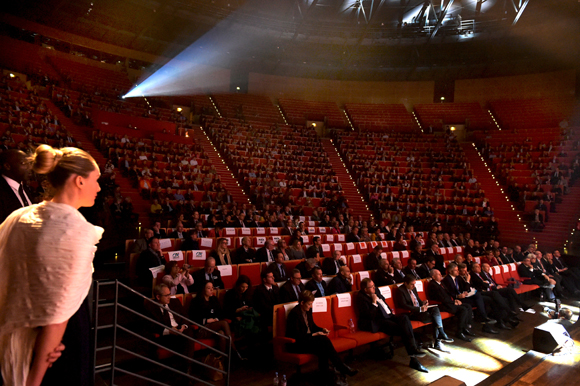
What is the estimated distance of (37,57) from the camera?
55.6ft

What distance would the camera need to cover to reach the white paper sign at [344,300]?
4438 mm

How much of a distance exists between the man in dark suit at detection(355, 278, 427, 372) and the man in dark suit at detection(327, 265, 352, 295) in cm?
59

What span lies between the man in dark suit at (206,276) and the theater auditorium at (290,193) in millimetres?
38

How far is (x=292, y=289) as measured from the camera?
15.7 ft

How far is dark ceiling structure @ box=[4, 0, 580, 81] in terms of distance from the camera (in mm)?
17625

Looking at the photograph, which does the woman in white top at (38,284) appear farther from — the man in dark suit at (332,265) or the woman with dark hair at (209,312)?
the man in dark suit at (332,265)

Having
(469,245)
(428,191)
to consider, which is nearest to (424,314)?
(469,245)

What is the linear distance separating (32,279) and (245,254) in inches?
215

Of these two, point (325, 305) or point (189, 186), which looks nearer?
point (325, 305)

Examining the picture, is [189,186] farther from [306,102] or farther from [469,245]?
[306,102]

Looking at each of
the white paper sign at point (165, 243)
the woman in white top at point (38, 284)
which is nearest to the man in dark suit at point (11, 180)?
the woman in white top at point (38, 284)

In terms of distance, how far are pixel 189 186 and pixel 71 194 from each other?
10098 millimetres

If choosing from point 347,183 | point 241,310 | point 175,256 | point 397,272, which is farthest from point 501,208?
point 241,310

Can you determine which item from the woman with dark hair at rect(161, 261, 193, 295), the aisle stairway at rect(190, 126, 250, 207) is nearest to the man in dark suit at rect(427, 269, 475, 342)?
the woman with dark hair at rect(161, 261, 193, 295)
